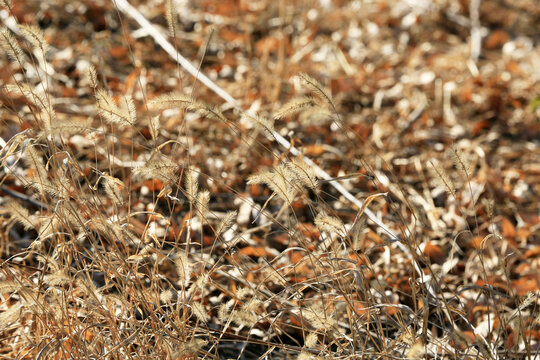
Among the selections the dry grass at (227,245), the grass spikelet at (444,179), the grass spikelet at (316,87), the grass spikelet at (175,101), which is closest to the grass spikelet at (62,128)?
the dry grass at (227,245)

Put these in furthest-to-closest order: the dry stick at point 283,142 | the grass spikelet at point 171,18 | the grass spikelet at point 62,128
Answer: the dry stick at point 283,142 → the grass spikelet at point 171,18 → the grass spikelet at point 62,128

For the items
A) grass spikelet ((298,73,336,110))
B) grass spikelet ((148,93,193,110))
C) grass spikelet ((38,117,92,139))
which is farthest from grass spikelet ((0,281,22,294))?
grass spikelet ((298,73,336,110))

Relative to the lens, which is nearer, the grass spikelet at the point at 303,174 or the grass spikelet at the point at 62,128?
the grass spikelet at the point at 62,128

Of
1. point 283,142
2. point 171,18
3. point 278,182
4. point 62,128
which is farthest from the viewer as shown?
point 283,142

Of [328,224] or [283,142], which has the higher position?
[328,224]

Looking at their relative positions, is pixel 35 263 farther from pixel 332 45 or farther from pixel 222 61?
pixel 332 45

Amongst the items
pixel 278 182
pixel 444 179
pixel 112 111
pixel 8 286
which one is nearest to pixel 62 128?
pixel 112 111

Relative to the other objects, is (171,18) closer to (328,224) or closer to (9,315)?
(328,224)

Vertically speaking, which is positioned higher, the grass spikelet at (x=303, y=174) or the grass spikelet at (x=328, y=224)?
the grass spikelet at (x=303, y=174)

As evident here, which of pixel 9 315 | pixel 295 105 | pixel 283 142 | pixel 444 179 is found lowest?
pixel 283 142

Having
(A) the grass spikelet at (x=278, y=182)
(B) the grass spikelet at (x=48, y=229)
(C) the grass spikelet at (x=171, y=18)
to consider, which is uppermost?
(C) the grass spikelet at (x=171, y=18)

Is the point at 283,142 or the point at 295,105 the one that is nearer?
the point at 295,105

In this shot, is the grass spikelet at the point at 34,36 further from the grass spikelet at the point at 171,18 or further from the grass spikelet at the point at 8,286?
the grass spikelet at the point at 8,286

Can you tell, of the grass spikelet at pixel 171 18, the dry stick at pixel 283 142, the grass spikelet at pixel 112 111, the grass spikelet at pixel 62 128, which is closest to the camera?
the grass spikelet at pixel 62 128
